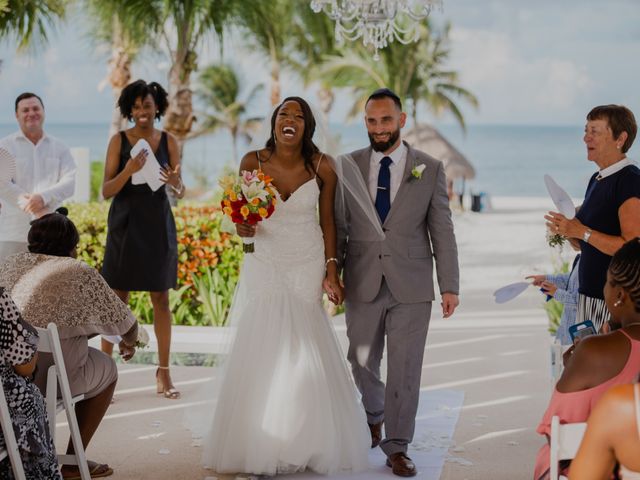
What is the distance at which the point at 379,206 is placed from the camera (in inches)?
208

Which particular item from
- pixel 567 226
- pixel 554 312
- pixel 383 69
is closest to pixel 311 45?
pixel 383 69

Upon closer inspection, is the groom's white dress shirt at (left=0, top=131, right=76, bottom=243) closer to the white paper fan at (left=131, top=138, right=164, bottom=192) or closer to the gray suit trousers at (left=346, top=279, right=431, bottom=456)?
the white paper fan at (left=131, top=138, right=164, bottom=192)

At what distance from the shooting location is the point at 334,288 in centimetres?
524

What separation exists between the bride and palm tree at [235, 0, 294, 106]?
8.40 m

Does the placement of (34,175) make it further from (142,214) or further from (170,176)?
(170,176)

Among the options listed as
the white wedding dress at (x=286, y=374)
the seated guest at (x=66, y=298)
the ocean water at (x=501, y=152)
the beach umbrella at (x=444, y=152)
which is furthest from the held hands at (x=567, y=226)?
the ocean water at (x=501, y=152)

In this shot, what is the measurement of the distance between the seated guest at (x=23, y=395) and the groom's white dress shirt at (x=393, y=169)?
2.03m

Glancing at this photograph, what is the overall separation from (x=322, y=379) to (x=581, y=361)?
6.98ft

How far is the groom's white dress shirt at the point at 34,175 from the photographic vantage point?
6910 mm

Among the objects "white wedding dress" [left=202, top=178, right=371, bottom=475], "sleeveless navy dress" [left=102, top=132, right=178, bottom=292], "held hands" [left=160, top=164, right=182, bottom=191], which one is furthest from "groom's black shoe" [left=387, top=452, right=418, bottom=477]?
"held hands" [left=160, top=164, right=182, bottom=191]

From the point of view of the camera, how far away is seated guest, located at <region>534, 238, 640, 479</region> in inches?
125

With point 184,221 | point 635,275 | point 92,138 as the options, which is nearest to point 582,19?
point 92,138

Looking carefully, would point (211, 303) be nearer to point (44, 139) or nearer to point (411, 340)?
point (44, 139)

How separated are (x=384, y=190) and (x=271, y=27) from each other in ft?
39.7
